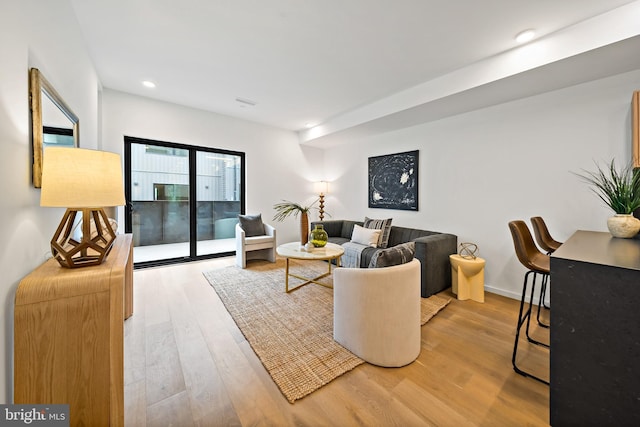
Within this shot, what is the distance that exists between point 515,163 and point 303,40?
9.33 ft

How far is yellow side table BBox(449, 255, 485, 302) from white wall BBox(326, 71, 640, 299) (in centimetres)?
43

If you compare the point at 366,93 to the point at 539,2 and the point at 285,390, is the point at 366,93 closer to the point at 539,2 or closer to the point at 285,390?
the point at 539,2

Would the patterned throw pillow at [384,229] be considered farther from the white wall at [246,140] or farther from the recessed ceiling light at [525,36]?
the recessed ceiling light at [525,36]

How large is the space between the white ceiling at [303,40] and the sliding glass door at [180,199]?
1.07m

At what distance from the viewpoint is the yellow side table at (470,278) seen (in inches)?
112

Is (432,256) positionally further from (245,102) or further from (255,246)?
(245,102)

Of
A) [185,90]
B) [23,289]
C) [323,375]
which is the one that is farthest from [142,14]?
[323,375]

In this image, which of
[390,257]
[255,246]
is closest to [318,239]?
[255,246]

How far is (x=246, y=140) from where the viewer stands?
4.80m

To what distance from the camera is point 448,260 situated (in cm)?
326

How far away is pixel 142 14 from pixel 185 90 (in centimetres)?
151

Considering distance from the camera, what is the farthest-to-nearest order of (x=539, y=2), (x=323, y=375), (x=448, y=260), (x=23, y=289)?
(x=448, y=260) < (x=539, y=2) < (x=323, y=375) < (x=23, y=289)

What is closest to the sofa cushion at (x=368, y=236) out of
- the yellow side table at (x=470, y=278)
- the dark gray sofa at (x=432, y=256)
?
the dark gray sofa at (x=432, y=256)

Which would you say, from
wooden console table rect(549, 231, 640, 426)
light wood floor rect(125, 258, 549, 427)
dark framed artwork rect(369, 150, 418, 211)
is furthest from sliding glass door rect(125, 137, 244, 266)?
wooden console table rect(549, 231, 640, 426)
